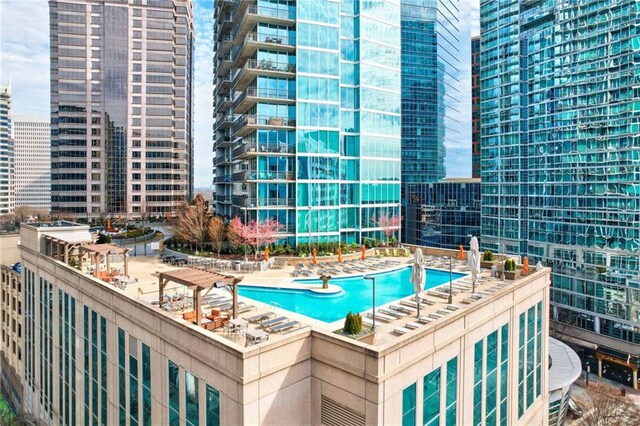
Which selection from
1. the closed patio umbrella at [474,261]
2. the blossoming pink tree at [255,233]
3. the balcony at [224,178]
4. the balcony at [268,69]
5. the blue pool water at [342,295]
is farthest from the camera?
the balcony at [224,178]

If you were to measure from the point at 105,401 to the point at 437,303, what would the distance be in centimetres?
1606

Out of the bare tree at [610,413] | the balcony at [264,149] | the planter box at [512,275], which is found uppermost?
the balcony at [264,149]

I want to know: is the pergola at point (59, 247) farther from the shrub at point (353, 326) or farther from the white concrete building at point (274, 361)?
the shrub at point (353, 326)

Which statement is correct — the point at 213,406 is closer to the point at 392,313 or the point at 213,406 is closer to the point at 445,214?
the point at 392,313

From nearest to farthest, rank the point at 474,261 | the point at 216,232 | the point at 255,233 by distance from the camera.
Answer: the point at 474,261 → the point at 255,233 → the point at 216,232

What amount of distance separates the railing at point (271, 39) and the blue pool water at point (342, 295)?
83.1 feet

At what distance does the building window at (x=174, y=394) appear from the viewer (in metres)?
14.7

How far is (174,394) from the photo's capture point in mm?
14930

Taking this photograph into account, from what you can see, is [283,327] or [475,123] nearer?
[283,327]

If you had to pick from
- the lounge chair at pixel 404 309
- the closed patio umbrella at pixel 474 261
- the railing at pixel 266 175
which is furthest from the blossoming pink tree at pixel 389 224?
the lounge chair at pixel 404 309

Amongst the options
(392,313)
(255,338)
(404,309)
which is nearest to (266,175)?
(404,309)

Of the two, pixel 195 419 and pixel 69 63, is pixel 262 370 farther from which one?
pixel 69 63

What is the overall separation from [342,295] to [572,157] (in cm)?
4736

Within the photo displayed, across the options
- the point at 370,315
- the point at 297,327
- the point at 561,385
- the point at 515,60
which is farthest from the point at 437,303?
the point at 515,60
